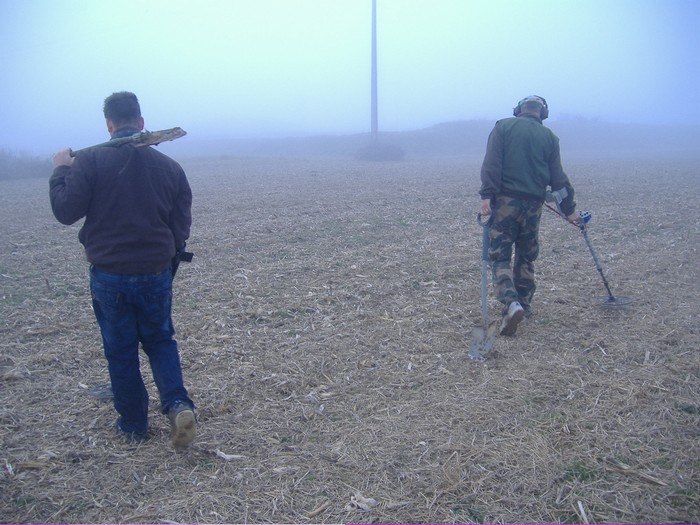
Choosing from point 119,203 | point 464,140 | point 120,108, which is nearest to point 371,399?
point 119,203

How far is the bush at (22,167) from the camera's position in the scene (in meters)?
31.0

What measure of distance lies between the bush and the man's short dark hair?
31628 millimetres

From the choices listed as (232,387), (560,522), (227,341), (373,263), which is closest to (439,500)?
(560,522)

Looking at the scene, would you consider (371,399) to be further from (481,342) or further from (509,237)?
(509,237)

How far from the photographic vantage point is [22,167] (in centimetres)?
3178

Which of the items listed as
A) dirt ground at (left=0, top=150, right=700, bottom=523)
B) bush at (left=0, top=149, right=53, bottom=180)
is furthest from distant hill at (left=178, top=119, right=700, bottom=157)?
dirt ground at (left=0, top=150, right=700, bottom=523)

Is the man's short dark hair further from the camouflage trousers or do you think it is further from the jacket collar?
the camouflage trousers

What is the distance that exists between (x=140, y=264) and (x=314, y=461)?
1.66 metres

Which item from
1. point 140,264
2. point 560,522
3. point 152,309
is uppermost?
point 140,264

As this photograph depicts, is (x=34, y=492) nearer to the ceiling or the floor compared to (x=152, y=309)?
nearer to the floor

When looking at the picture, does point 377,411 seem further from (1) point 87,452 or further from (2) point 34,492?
(2) point 34,492

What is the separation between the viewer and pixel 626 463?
3447 millimetres

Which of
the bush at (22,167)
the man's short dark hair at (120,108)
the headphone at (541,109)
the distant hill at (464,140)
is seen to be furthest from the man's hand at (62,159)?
the distant hill at (464,140)

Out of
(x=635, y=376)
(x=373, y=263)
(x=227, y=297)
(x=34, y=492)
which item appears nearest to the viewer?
(x=34, y=492)
